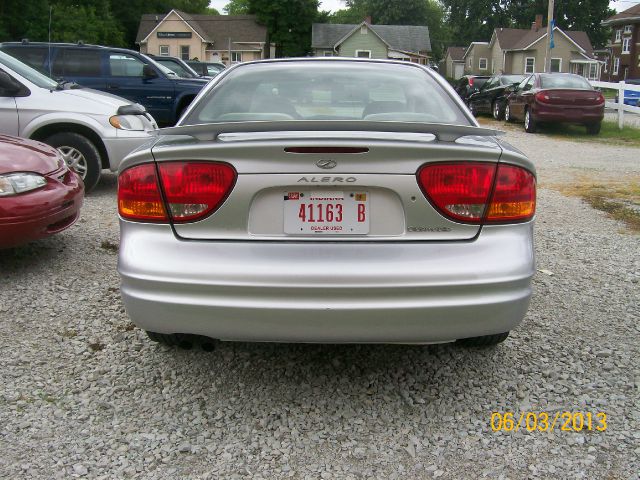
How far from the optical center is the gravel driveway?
8.85 ft

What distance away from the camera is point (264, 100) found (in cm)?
388

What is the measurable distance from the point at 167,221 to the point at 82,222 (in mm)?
4150

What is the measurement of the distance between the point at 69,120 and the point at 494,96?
17.1m

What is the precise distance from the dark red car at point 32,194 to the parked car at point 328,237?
216cm

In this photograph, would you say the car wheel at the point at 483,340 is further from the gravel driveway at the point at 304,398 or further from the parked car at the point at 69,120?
the parked car at the point at 69,120

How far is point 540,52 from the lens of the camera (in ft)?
206

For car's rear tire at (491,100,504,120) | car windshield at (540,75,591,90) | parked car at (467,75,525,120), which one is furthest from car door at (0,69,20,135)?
car's rear tire at (491,100,504,120)

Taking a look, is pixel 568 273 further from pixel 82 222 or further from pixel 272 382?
pixel 82 222

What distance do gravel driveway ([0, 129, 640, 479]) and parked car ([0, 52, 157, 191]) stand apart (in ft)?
10.9

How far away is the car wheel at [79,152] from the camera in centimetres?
773

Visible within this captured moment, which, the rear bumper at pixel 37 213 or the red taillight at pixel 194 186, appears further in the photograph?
the rear bumper at pixel 37 213

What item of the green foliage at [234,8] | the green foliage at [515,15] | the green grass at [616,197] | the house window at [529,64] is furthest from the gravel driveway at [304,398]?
the green foliage at [234,8]

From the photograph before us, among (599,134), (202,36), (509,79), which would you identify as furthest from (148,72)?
(202,36)

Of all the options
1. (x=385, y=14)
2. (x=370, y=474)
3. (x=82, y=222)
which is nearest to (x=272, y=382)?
(x=370, y=474)
